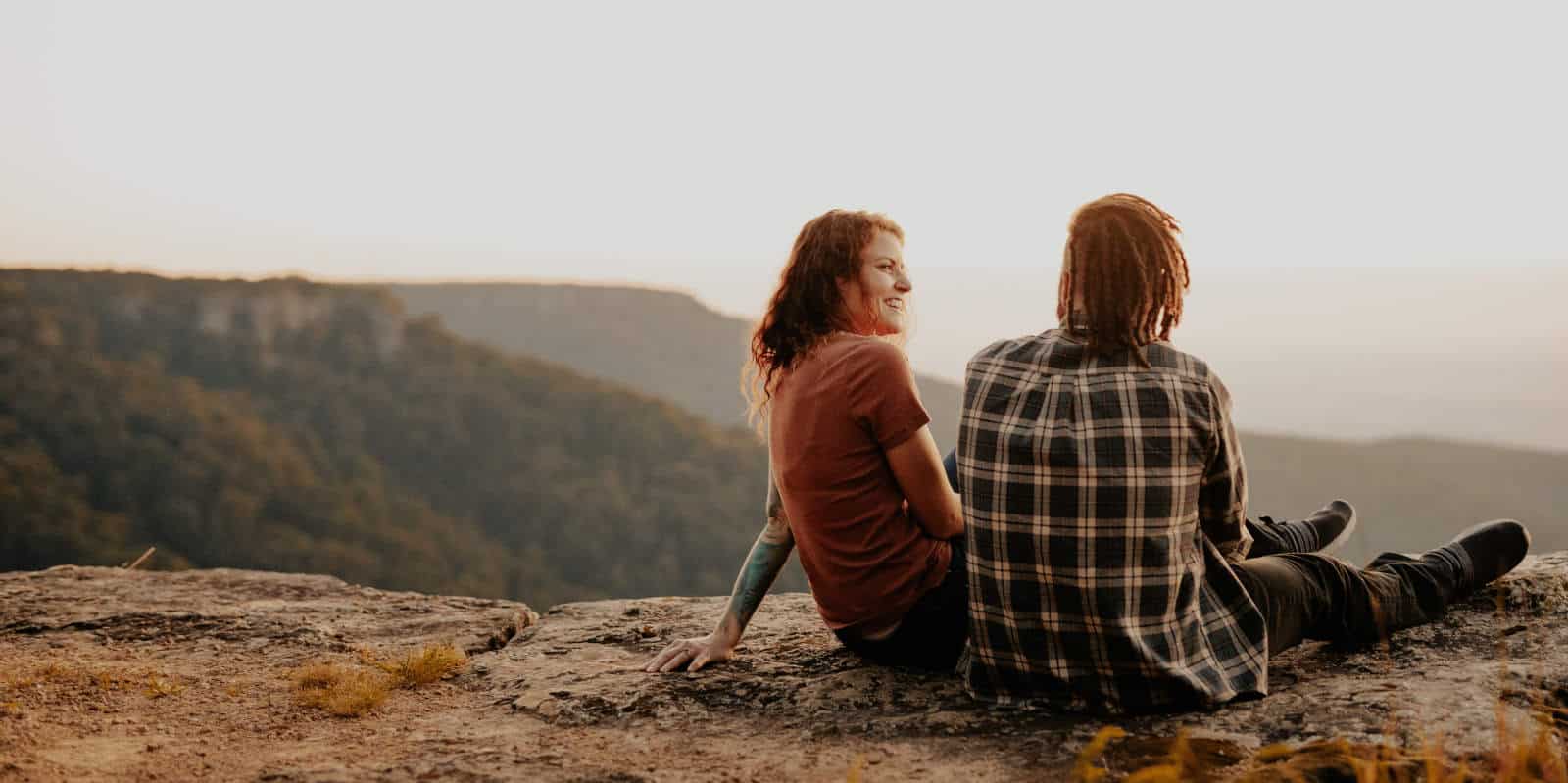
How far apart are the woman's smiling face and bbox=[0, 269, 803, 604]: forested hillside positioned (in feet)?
131

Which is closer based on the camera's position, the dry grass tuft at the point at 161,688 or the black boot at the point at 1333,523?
the dry grass tuft at the point at 161,688

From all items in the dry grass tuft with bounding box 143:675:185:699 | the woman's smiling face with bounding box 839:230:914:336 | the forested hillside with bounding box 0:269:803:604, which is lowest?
the forested hillside with bounding box 0:269:803:604

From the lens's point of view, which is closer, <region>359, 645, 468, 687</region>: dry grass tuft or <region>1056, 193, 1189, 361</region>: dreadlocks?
<region>1056, 193, 1189, 361</region>: dreadlocks

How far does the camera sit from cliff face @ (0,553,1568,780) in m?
2.48

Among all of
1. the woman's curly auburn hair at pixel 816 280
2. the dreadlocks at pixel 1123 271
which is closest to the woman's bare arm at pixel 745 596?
the woman's curly auburn hair at pixel 816 280

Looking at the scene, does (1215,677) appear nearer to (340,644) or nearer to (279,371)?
(340,644)

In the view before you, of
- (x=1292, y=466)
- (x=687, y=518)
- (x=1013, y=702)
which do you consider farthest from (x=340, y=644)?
(x=1292, y=466)

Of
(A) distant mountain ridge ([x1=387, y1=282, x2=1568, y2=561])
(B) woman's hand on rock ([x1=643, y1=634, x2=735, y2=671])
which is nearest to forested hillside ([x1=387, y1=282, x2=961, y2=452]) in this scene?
(A) distant mountain ridge ([x1=387, y1=282, x2=1568, y2=561])

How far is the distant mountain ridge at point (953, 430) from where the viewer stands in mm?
48625

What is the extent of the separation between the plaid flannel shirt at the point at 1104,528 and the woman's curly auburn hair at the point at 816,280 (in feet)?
1.45

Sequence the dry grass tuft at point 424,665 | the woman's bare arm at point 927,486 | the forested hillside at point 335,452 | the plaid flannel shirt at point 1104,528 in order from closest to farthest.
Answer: the plaid flannel shirt at point 1104,528
the woman's bare arm at point 927,486
the dry grass tuft at point 424,665
the forested hillside at point 335,452

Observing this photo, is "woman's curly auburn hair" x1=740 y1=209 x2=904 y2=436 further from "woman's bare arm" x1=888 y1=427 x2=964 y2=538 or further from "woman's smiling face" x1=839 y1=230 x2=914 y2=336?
"woman's bare arm" x1=888 y1=427 x2=964 y2=538

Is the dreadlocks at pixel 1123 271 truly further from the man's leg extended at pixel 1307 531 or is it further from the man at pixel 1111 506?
the man's leg extended at pixel 1307 531

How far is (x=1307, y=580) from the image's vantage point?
287 centimetres
